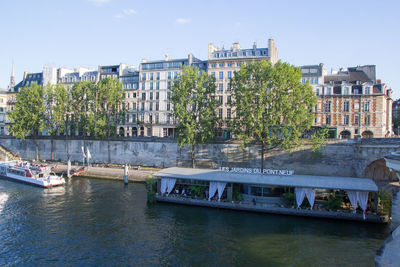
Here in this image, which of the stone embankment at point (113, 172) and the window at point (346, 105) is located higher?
the window at point (346, 105)

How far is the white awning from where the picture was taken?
35.2 meters

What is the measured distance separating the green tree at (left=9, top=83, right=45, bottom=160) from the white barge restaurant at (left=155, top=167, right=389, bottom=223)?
4418 cm

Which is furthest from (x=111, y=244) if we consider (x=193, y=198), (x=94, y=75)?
(x=94, y=75)

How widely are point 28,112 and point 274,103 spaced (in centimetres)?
5446

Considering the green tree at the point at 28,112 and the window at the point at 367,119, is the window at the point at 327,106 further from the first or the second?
the green tree at the point at 28,112

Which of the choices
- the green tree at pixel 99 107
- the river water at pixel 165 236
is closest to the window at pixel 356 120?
the river water at pixel 165 236

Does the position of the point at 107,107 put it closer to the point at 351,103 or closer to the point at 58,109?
the point at 58,109

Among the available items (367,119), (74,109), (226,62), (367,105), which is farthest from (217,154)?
(74,109)

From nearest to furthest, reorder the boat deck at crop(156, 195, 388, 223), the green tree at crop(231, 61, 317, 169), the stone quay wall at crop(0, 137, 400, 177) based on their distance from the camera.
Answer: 1. the boat deck at crop(156, 195, 388, 223)
2. the green tree at crop(231, 61, 317, 169)
3. the stone quay wall at crop(0, 137, 400, 177)

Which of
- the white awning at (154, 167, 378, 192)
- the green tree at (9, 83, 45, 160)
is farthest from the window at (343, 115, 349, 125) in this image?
the green tree at (9, 83, 45, 160)

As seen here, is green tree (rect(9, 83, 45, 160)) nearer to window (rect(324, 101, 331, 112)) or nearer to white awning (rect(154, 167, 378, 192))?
white awning (rect(154, 167, 378, 192))

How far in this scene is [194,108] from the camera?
56625 millimetres

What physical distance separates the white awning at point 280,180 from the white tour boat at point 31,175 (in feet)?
64.4

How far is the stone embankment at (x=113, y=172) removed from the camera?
55500 mm
